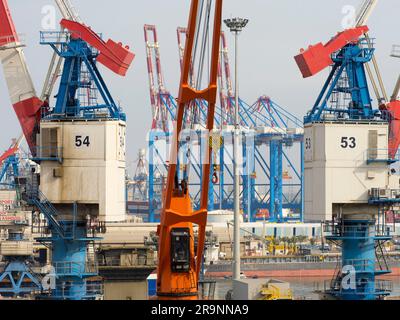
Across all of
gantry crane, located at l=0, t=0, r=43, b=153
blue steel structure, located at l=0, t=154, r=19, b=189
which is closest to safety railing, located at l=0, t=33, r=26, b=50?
gantry crane, located at l=0, t=0, r=43, b=153

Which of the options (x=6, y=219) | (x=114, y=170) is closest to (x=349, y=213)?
→ (x=114, y=170)

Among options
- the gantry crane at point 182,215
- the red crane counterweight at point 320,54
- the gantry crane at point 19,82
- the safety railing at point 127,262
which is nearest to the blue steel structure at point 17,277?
the safety railing at point 127,262

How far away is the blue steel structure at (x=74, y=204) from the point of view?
67625 millimetres

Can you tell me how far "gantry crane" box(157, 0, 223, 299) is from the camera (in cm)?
5344

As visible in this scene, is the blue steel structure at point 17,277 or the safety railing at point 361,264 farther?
the blue steel structure at point 17,277

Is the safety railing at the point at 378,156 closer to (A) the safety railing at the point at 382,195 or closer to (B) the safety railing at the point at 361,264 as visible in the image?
(A) the safety railing at the point at 382,195

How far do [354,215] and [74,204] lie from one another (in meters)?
16.9

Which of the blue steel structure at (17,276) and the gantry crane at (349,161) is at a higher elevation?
the gantry crane at (349,161)

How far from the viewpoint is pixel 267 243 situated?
16175cm

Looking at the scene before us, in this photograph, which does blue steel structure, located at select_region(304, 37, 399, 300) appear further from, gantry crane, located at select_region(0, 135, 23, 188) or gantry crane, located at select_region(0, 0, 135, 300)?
gantry crane, located at select_region(0, 135, 23, 188)

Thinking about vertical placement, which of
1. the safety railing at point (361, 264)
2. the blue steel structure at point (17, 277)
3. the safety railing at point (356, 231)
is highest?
the safety railing at point (356, 231)

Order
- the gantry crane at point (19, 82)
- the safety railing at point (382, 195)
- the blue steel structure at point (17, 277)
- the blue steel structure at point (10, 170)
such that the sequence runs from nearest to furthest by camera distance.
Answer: the safety railing at point (382, 195) → the gantry crane at point (19, 82) → the blue steel structure at point (17, 277) → the blue steel structure at point (10, 170)

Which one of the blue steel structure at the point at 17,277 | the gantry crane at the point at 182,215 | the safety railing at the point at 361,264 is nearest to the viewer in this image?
the gantry crane at the point at 182,215

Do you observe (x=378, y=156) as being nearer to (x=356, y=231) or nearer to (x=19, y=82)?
(x=356, y=231)
